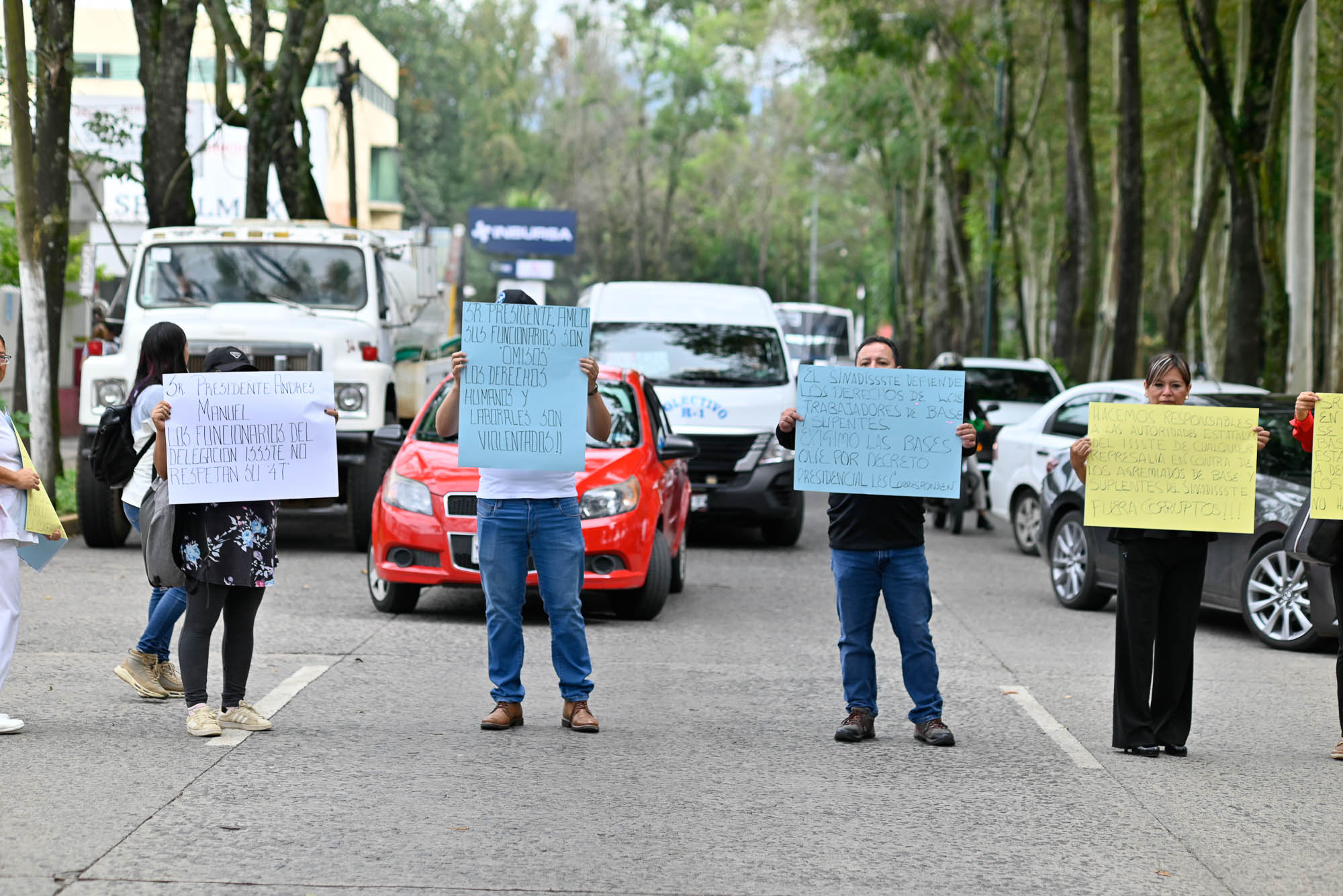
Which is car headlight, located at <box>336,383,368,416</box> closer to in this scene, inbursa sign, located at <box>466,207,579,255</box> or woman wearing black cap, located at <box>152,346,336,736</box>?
woman wearing black cap, located at <box>152,346,336,736</box>

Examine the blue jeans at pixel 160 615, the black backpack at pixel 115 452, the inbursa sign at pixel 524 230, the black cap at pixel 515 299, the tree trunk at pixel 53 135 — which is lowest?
the blue jeans at pixel 160 615

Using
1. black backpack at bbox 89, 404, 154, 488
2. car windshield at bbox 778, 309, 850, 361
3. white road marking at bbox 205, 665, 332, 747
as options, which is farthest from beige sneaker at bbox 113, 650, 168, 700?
car windshield at bbox 778, 309, 850, 361

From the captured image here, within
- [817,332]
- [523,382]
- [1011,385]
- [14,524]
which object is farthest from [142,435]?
[817,332]

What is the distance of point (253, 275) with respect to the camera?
612 inches

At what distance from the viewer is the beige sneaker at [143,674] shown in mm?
7824

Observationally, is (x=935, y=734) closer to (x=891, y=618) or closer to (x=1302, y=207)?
(x=891, y=618)

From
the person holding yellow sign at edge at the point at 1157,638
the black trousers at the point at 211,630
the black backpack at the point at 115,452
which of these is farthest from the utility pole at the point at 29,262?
the person holding yellow sign at edge at the point at 1157,638

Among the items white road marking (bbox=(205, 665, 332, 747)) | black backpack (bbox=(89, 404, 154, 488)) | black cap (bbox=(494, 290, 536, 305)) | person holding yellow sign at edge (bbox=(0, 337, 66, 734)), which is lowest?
white road marking (bbox=(205, 665, 332, 747))

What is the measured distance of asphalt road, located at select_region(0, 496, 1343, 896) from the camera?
5.35 metres

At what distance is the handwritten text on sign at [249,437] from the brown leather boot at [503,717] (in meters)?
1.17

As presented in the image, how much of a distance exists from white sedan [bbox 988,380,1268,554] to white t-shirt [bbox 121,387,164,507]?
8640 millimetres

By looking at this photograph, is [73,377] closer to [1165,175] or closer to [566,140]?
[1165,175]

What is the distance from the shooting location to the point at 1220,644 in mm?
10891

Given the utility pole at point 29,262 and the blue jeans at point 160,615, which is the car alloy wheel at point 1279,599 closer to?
the blue jeans at point 160,615
